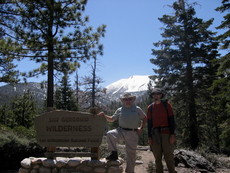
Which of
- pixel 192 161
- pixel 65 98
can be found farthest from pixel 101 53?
pixel 65 98

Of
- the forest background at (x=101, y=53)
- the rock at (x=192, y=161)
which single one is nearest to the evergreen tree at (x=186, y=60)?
the forest background at (x=101, y=53)

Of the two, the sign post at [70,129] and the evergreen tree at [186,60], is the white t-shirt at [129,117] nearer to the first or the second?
the sign post at [70,129]

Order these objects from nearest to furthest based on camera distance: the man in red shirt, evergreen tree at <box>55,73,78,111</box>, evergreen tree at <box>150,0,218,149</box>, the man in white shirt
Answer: the man in red shirt < the man in white shirt < evergreen tree at <box>150,0,218,149</box> < evergreen tree at <box>55,73,78,111</box>

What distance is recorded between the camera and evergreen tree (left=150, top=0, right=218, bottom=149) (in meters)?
17.4

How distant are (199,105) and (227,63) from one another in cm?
756

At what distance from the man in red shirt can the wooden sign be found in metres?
1.12

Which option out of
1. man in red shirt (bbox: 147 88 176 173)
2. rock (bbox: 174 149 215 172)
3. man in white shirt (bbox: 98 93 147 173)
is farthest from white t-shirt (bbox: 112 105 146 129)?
rock (bbox: 174 149 215 172)

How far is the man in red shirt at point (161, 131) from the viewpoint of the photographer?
4895 millimetres

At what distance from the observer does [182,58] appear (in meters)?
18.0

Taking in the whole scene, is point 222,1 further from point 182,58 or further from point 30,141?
point 30,141

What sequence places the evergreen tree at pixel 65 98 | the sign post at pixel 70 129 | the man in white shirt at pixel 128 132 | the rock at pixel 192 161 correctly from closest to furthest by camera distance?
the man in white shirt at pixel 128 132
the sign post at pixel 70 129
the rock at pixel 192 161
the evergreen tree at pixel 65 98

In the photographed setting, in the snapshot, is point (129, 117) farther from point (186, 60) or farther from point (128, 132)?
point (186, 60)

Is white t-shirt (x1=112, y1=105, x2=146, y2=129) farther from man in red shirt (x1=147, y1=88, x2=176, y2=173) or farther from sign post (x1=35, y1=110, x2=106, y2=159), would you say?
sign post (x1=35, y1=110, x2=106, y2=159)

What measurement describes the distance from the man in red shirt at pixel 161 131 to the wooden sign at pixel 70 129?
112cm
